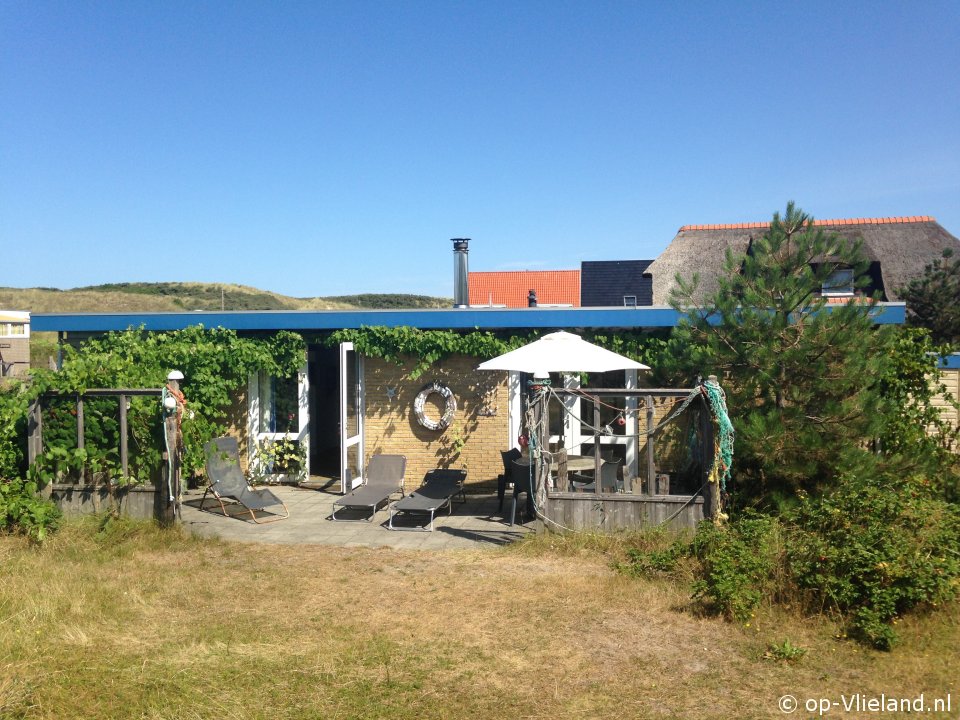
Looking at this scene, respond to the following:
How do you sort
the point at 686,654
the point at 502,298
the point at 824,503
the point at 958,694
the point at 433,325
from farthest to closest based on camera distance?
1. the point at 502,298
2. the point at 433,325
3. the point at 824,503
4. the point at 686,654
5. the point at 958,694

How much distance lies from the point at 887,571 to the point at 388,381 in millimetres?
7680

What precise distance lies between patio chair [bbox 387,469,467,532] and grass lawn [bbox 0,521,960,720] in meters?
1.60

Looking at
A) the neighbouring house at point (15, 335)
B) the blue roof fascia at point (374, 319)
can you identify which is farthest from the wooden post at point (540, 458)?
the neighbouring house at point (15, 335)

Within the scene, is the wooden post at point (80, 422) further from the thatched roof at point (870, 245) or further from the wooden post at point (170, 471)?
the thatched roof at point (870, 245)

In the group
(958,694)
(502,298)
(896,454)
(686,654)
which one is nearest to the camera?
→ (958,694)

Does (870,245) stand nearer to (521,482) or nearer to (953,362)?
(953,362)

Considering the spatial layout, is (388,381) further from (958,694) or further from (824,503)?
(958,694)

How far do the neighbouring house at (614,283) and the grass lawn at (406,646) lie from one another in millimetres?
29564

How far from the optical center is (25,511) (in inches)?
333

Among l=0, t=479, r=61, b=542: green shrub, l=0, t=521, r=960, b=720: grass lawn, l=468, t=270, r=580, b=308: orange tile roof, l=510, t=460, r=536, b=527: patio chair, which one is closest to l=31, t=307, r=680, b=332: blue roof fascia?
l=510, t=460, r=536, b=527: patio chair

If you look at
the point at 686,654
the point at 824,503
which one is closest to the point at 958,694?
the point at 686,654

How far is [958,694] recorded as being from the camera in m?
4.78

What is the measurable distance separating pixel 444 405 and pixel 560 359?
3056 mm

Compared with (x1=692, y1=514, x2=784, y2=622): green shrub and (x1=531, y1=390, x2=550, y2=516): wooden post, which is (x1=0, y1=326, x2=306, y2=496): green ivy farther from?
(x1=692, y1=514, x2=784, y2=622): green shrub
